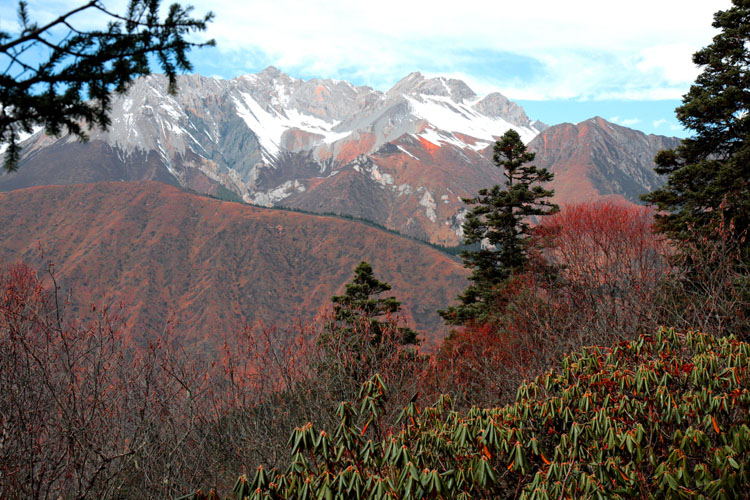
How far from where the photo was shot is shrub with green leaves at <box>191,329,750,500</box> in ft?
13.7

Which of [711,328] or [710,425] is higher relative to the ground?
[710,425]

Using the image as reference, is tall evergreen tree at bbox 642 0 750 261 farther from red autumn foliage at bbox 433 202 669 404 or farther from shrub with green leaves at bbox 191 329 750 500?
shrub with green leaves at bbox 191 329 750 500

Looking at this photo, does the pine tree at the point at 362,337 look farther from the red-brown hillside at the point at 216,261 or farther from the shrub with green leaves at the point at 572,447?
the red-brown hillside at the point at 216,261

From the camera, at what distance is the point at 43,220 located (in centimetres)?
18975

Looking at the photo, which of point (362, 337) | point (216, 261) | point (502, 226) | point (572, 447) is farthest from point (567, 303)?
point (216, 261)

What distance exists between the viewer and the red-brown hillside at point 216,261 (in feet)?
517

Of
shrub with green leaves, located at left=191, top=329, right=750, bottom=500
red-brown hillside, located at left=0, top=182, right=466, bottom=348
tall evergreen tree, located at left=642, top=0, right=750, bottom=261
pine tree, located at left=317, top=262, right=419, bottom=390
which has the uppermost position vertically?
tall evergreen tree, located at left=642, top=0, right=750, bottom=261

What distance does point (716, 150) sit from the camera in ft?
62.4

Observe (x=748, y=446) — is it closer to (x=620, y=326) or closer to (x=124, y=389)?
(x=620, y=326)

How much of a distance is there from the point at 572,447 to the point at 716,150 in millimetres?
19492

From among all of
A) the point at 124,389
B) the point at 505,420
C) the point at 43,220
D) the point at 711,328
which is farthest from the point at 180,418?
the point at 43,220

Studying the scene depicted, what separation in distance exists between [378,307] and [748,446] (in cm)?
2036

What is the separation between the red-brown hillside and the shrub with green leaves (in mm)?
136305

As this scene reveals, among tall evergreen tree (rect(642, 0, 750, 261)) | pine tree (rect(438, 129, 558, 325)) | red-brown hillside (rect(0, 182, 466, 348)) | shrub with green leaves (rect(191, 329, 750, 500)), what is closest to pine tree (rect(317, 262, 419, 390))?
pine tree (rect(438, 129, 558, 325))
